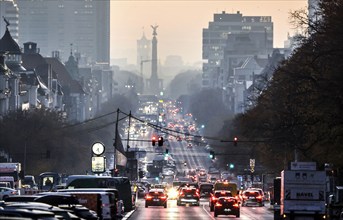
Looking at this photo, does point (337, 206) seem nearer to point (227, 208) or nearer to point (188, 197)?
point (227, 208)

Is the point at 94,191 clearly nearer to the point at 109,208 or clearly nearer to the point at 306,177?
the point at 109,208

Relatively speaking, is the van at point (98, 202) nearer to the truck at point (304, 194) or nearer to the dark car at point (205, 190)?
the truck at point (304, 194)

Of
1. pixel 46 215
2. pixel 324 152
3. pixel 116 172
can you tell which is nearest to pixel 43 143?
pixel 116 172

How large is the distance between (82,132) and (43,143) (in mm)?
42654

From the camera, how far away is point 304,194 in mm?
67875

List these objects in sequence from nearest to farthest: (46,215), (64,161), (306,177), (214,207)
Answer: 1. (46,215)
2. (306,177)
3. (214,207)
4. (64,161)

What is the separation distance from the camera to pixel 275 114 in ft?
324

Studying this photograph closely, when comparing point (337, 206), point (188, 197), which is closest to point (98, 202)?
point (337, 206)

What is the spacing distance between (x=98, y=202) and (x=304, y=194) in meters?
15.5

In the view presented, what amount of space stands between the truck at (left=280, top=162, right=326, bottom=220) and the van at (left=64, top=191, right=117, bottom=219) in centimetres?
1321

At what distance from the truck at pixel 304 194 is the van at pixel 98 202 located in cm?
1321

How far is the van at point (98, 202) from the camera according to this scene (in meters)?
54.9

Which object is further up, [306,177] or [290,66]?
[290,66]

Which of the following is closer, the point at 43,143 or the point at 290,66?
the point at 290,66
